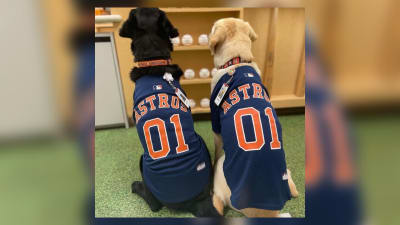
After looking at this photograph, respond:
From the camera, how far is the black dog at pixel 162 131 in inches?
30.5

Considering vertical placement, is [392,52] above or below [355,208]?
above

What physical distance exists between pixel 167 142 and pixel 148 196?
0.73ft

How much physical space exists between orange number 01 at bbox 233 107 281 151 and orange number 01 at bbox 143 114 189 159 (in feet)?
0.71

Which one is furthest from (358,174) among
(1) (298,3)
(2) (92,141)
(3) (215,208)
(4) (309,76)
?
(2) (92,141)

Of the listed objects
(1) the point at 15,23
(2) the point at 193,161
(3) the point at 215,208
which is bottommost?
(3) the point at 215,208

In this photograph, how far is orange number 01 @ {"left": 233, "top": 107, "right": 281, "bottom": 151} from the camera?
72 centimetres

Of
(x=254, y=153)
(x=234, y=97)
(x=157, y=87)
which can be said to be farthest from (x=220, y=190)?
(x=157, y=87)

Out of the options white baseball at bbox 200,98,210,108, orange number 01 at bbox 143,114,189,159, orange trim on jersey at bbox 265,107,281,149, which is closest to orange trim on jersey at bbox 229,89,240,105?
orange trim on jersey at bbox 265,107,281,149

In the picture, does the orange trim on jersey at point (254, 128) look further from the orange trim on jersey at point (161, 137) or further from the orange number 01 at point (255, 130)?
the orange trim on jersey at point (161, 137)

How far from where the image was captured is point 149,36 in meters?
0.85

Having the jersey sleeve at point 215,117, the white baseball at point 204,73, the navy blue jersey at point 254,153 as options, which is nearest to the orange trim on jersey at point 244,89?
the navy blue jersey at point 254,153

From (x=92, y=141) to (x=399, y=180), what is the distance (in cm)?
69

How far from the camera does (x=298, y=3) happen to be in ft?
1.41

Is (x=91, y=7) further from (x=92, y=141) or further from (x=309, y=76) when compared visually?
(x=309, y=76)
